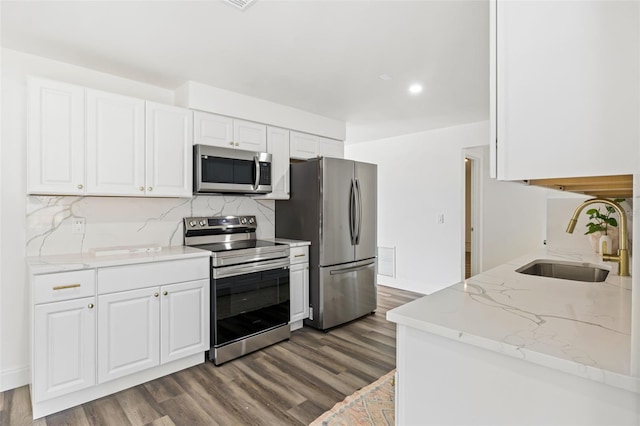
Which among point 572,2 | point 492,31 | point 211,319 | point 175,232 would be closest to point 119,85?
point 175,232

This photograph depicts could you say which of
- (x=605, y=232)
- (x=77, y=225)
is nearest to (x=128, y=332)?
(x=77, y=225)

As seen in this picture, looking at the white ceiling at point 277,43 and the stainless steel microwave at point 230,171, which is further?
the stainless steel microwave at point 230,171

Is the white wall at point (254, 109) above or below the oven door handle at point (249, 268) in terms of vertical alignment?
above

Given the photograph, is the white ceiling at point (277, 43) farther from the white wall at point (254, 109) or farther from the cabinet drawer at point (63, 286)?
the cabinet drawer at point (63, 286)

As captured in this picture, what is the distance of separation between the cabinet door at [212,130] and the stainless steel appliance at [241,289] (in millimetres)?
747

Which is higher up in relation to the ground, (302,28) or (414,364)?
(302,28)

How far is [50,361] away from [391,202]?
4.33 metres

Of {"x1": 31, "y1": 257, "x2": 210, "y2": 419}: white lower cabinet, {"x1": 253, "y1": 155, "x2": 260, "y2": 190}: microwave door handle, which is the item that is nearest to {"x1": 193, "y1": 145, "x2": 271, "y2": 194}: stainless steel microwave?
{"x1": 253, "y1": 155, "x2": 260, "y2": 190}: microwave door handle

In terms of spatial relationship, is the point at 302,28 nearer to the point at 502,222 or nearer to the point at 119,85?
the point at 119,85

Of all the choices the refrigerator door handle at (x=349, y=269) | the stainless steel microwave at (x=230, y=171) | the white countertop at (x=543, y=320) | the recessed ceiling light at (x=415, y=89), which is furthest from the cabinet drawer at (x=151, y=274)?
the recessed ceiling light at (x=415, y=89)

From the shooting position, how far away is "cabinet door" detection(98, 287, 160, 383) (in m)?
2.21

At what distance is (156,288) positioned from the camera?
243 centimetres

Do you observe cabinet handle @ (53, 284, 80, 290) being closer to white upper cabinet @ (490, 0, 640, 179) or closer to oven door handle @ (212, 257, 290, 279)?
oven door handle @ (212, 257, 290, 279)

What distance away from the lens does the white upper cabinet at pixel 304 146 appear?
3.75 metres
